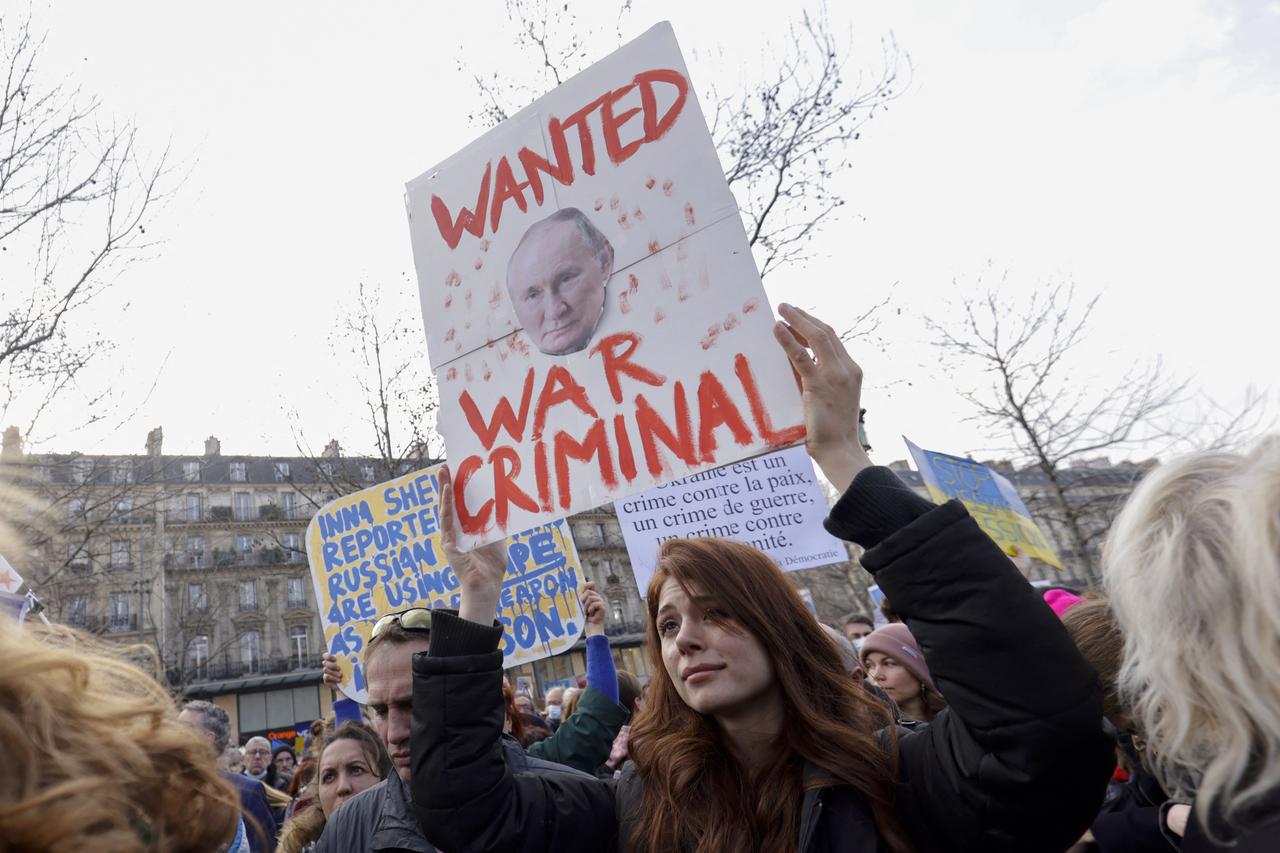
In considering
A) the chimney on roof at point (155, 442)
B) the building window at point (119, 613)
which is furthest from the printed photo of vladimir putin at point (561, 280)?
the building window at point (119, 613)

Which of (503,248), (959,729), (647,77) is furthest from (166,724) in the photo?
(647,77)

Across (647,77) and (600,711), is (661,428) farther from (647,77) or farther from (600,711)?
(600,711)

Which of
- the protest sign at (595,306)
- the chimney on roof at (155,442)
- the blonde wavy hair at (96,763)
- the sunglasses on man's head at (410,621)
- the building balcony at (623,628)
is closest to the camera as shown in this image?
the blonde wavy hair at (96,763)

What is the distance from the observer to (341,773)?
3479 mm

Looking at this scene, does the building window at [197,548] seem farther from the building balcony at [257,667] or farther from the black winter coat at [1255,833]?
the black winter coat at [1255,833]

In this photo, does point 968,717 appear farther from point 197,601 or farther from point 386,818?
point 197,601

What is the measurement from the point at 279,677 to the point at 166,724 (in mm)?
45253

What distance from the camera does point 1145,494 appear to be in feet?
4.29

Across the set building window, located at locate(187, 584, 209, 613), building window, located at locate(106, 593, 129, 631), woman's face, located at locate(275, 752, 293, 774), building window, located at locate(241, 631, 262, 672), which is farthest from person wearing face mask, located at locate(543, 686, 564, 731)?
building window, located at locate(241, 631, 262, 672)

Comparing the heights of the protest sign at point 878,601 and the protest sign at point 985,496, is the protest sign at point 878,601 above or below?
below

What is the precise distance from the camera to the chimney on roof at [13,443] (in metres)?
9.02

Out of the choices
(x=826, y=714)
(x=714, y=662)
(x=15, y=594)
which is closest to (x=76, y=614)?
(x=15, y=594)

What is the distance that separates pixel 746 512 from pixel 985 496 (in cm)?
278

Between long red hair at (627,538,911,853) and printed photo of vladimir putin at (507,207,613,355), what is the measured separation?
2.42ft
